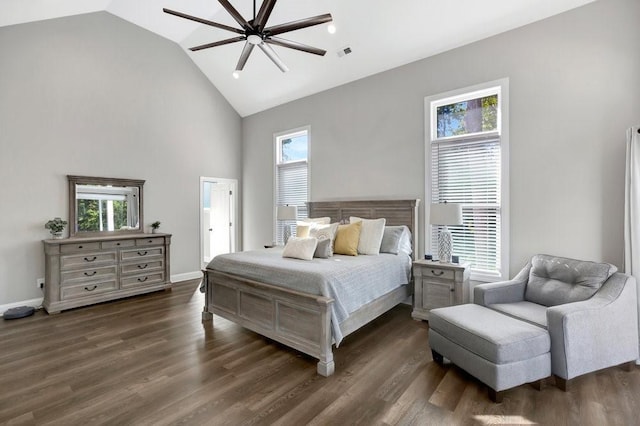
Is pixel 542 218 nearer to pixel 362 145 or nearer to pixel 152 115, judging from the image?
pixel 362 145

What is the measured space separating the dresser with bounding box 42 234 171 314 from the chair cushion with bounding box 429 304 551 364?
4.46 metres

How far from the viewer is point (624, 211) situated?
2902 millimetres

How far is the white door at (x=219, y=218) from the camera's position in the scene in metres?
6.80

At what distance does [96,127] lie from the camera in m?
4.87

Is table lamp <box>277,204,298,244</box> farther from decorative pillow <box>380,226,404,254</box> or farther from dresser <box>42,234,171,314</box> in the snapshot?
dresser <box>42,234,171,314</box>

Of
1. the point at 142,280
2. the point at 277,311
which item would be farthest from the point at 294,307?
the point at 142,280

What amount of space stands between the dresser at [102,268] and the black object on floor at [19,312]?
0.54 feet

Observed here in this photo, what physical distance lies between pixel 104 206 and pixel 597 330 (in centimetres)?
624

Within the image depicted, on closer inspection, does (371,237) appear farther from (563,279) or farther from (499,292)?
(563,279)

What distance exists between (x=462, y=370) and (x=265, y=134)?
17.6 ft

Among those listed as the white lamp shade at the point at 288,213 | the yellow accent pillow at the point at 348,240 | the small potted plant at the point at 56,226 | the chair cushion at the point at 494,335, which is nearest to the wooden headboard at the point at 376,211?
the white lamp shade at the point at 288,213

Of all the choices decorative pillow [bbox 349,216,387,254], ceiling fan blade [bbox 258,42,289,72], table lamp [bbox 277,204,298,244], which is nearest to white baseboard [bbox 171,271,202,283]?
table lamp [bbox 277,204,298,244]

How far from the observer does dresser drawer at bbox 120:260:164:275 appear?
4.76 metres

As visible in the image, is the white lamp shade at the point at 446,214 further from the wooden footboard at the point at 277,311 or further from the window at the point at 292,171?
the window at the point at 292,171
